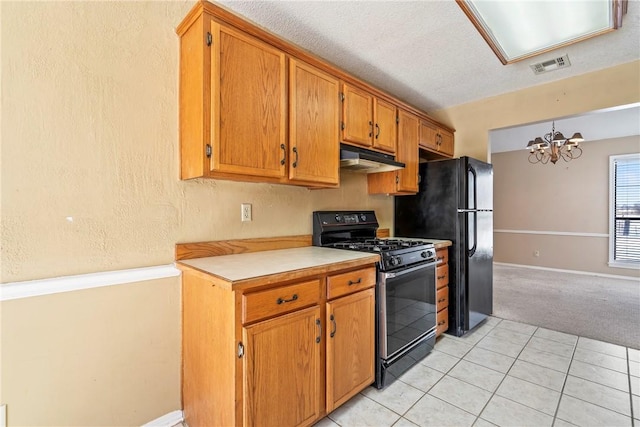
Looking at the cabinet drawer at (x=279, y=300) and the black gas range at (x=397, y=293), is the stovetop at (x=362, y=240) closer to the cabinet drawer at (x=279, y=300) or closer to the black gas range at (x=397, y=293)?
the black gas range at (x=397, y=293)

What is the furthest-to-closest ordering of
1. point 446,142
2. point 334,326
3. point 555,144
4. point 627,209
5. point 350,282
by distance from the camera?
point 627,209 → point 555,144 → point 446,142 → point 350,282 → point 334,326

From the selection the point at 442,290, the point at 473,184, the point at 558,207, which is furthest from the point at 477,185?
the point at 558,207

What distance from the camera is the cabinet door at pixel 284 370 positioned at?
4.34 feet

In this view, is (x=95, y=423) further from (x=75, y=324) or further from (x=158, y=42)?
(x=158, y=42)

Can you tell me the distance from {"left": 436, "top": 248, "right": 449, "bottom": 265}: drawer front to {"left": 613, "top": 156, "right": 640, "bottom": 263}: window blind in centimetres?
473

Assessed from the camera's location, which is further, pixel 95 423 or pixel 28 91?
pixel 95 423

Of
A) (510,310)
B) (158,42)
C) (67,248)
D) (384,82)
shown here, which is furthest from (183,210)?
(510,310)

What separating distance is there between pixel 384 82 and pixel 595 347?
3097mm

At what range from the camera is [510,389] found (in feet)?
6.59

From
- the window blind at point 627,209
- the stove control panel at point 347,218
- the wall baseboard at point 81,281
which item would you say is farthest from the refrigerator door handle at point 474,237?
the window blind at point 627,209

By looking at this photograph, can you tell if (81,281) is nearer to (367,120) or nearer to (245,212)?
(245,212)

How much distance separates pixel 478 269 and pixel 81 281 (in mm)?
3240

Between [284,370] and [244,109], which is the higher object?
[244,109]

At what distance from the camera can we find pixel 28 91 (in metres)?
1.33
